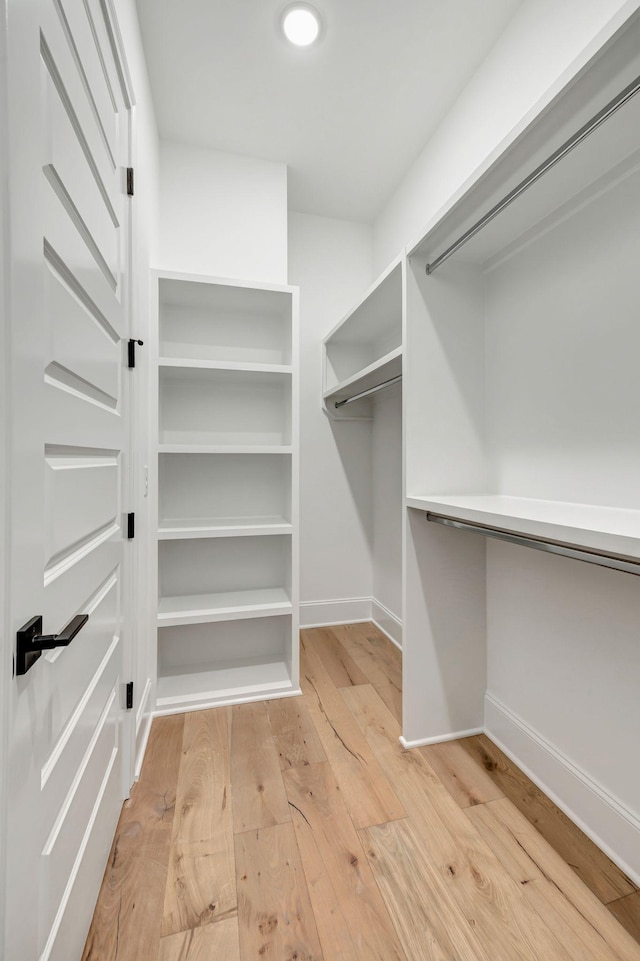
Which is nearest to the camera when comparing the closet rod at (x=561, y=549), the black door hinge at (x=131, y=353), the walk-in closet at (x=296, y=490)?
the walk-in closet at (x=296, y=490)

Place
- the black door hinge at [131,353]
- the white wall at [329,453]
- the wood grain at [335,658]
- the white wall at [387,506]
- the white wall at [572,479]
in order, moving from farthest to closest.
Answer: the white wall at [329,453], the white wall at [387,506], the wood grain at [335,658], the black door hinge at [131,353], the white wall at [572,479]

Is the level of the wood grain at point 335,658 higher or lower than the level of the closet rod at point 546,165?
lower

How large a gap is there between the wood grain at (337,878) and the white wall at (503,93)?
6.16ft

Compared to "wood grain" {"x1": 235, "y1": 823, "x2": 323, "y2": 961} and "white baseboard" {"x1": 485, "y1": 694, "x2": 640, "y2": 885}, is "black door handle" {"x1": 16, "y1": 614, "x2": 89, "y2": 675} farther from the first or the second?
"white baseboard" {"x1": 485, "y1": 694, "x2": 640, "y2": 885}

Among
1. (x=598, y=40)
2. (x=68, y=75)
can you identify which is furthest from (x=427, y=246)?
(x=68, y=75)

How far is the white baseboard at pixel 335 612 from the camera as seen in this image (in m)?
2.76

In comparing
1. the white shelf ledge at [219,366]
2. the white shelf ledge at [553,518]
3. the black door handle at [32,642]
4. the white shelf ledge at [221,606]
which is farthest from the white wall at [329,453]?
the black door handle at [32,642]

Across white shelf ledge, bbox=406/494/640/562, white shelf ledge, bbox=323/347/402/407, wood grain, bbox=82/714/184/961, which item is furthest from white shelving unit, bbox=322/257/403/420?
wood grain, bbox=82/714/184/961

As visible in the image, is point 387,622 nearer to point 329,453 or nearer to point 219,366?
point 329,453

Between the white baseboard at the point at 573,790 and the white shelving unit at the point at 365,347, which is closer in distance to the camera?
the white baseboard at the point at 573,790

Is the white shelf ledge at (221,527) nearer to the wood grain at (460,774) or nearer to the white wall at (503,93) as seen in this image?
the wood grain at (460,774)

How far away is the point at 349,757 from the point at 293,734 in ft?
0.85

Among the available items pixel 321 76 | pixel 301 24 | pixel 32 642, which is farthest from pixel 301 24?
pixel 32 642

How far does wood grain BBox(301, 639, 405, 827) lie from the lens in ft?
Answer: 4.33
